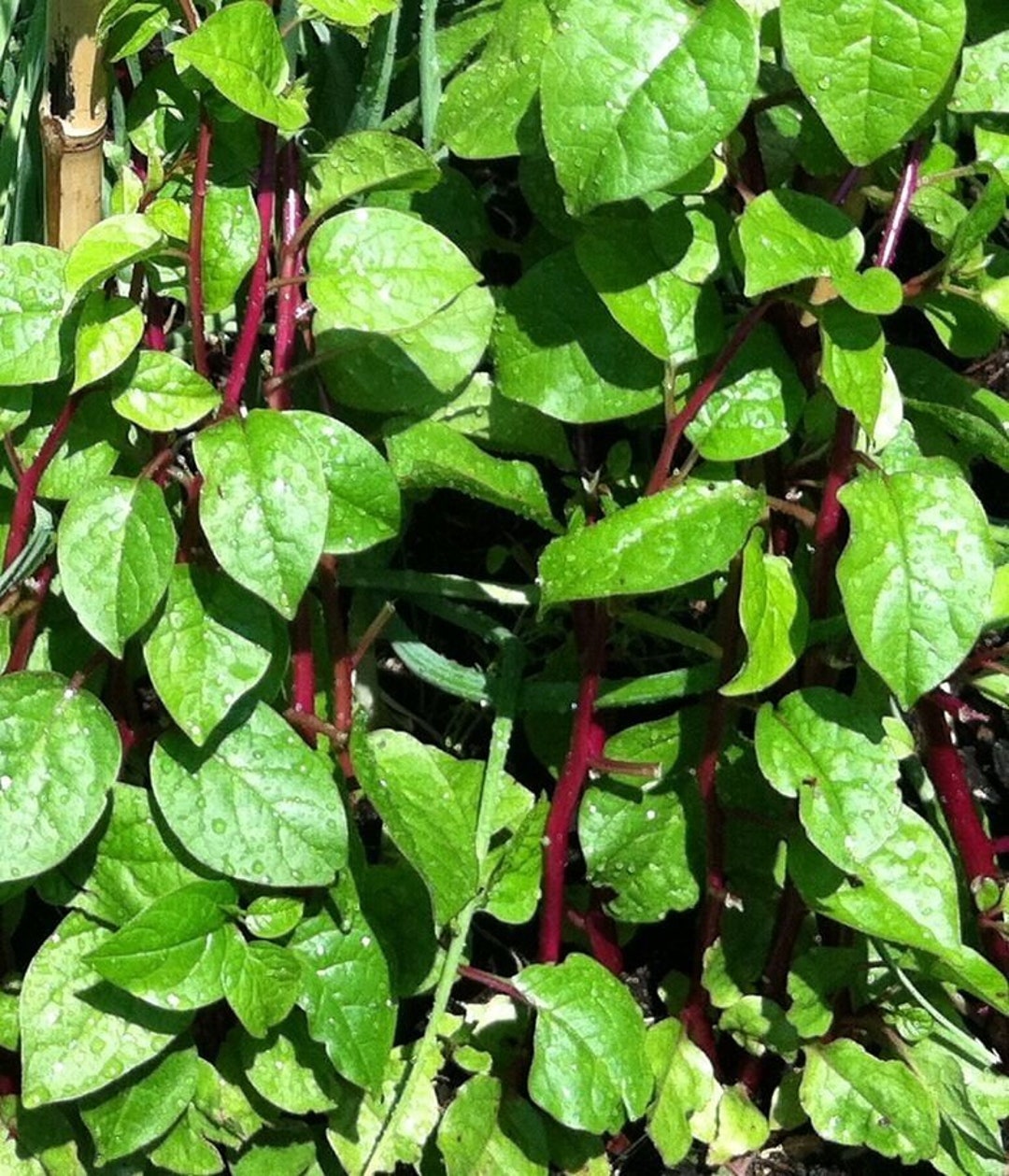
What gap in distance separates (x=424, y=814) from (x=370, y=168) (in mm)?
438

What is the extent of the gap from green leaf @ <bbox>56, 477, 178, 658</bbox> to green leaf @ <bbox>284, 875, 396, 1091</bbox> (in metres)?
0.27

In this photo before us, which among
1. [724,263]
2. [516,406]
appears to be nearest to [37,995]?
[516,406]

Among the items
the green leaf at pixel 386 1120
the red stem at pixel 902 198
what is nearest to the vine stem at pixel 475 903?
the green leaf at pixel 386 1120

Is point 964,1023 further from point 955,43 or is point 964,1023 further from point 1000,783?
point 955,43

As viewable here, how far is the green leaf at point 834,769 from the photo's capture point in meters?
0.95

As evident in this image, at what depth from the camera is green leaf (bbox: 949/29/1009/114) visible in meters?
0.93

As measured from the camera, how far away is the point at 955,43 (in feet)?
2.67

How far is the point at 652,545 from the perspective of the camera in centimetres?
91

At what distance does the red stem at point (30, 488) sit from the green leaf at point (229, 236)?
142 millimetres

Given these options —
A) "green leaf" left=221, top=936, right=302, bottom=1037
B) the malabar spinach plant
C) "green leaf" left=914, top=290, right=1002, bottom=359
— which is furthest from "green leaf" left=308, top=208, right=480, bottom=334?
"green leaf" left=221, top=936, right=302, bottom=1037

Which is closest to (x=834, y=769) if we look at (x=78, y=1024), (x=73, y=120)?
(x=78, y=1024)

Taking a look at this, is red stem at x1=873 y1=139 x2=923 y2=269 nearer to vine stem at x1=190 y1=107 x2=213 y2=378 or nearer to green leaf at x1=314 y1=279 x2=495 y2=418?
green leaf at x1=314 y1=279 x2=495 y2=418

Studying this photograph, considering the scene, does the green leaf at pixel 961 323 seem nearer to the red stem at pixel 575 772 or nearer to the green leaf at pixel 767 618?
the green leaf at pixel 767 618

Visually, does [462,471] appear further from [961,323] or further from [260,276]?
[961,323]
